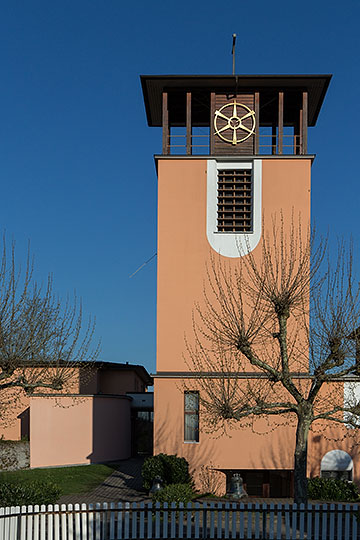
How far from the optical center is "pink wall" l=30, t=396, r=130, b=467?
2736 centimetres

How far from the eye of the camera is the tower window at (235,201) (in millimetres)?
21922

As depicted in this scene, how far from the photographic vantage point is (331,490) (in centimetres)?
1939

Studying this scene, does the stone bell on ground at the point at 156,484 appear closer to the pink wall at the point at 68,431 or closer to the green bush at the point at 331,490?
the green bush at the point at 331,490

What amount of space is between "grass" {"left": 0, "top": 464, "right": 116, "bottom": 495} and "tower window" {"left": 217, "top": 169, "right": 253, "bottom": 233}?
10.9 metres

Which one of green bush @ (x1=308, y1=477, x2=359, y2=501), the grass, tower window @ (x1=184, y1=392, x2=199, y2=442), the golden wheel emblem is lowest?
the grass

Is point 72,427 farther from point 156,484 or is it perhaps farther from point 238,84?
point 238,84

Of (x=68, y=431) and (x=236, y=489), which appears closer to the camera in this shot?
(x=236, y=489)

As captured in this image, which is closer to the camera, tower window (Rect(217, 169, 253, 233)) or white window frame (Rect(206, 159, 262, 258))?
white window frame (Rect(206, 159, 262, 258))

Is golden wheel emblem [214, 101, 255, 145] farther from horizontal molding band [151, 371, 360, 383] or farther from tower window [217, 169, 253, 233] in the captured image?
horizontal molding band [151, 371, 360, 383]

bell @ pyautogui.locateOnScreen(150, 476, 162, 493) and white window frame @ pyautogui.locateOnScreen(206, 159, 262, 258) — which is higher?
white window frame @ pyautogui.locateOnScreen(206, 159, 262, 258)

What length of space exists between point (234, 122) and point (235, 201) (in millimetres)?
3019

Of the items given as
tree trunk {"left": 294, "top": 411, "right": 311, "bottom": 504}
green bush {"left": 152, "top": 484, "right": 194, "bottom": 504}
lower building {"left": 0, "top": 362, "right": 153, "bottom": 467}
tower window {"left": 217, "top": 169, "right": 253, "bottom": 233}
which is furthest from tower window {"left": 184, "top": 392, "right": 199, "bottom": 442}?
tree trunk {"left": 294, "top": 411, "right": 311, "bottom": 504}

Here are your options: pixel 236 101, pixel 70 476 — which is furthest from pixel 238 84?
pixel 70 476

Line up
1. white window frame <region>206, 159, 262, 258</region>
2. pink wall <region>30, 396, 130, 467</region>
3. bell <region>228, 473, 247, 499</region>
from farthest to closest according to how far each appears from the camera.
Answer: pink wall <region>30, 396, 130, 467</region>, white window frame <region>206, 159, 262, 258</region>, bell <region>228, 473, 247, 499</region>
